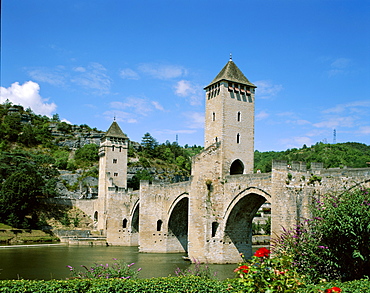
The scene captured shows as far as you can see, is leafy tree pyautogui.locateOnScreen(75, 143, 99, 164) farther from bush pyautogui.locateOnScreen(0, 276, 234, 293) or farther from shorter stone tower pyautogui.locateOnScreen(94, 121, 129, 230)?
bush pyautogui.locateOnScreen(0, 276, 234, 293)

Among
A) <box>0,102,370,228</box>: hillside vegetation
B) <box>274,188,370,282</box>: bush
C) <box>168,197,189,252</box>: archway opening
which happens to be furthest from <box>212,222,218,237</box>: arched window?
<box>0,102,370,228</box>: hillside vegetation

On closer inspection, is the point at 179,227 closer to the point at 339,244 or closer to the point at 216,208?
the point at 216,208

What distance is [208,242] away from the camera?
1085 inches

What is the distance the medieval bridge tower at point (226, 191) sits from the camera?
2111cm

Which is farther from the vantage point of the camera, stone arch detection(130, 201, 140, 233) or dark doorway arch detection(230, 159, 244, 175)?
stone arch detection(130, 201, 140, 233)

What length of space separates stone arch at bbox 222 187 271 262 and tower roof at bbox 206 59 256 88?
9184 mm

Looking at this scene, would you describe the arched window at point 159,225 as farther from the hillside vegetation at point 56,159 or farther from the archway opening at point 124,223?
the hillside vegetation at point 56,159

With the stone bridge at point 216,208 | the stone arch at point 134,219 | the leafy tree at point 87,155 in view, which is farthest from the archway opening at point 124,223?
the leafy tree at point 87,155

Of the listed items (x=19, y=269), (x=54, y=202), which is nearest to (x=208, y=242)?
(x=19, y=269)

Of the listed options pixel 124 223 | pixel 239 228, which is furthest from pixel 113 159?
pixel 239 228

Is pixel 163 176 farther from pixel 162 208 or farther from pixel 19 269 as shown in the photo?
pixel 19 269

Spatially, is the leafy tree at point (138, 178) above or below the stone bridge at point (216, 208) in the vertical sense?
above

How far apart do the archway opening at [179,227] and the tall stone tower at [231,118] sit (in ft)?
26.2

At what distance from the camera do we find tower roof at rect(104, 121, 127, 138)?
2109 inches
